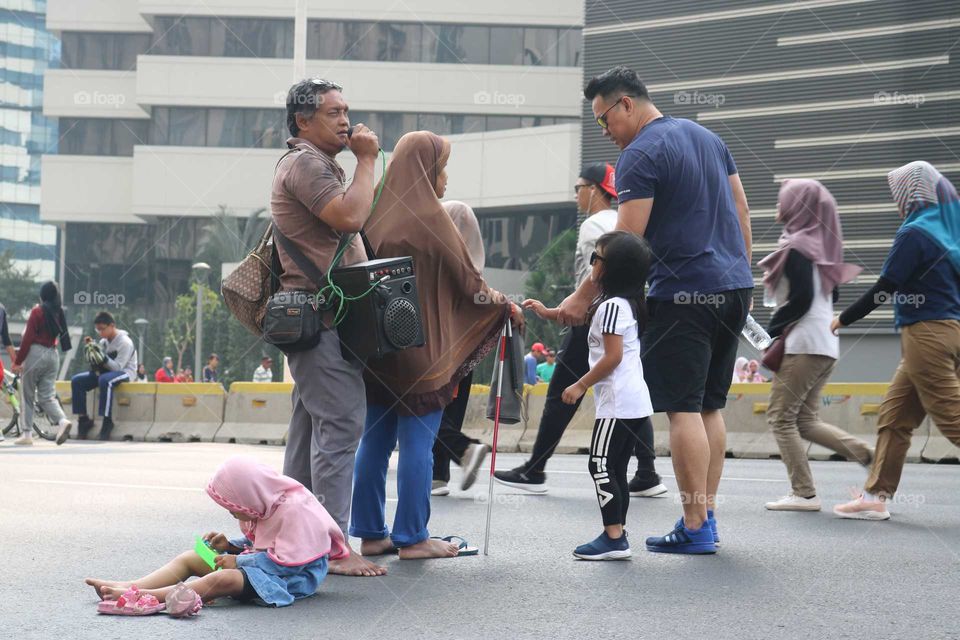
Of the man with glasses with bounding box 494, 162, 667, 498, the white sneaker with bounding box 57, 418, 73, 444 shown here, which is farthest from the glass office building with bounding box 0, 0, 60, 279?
the man with glasses with bounding box 494, 162, 667, 498

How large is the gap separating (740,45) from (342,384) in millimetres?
43000

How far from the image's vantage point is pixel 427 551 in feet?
17.7

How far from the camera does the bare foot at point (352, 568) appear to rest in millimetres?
4922

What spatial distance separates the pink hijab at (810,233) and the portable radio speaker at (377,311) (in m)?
2.99

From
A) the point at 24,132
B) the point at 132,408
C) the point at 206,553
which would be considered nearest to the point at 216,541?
the point at 206,553

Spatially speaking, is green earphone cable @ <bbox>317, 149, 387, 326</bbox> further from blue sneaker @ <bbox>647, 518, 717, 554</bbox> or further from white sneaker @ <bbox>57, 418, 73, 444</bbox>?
white sneaker @ <bbox>57, 418, 73, 444</bbox>

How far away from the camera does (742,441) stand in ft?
44.7

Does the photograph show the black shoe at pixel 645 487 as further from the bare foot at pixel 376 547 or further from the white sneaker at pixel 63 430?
the white sneaker at pixel 63 430

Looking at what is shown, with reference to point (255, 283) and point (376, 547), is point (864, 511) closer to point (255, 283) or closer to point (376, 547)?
point (376, 547)

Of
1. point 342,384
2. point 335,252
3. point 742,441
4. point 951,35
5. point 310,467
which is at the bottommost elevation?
point 742,441

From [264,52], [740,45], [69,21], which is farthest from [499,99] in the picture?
[69,21]

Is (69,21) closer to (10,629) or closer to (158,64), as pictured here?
(158,64)

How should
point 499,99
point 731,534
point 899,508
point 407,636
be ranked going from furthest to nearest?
point 499,99 → point 899,508 → point 731,534 → point 407,636

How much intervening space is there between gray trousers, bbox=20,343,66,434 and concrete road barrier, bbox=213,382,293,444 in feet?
8.04
